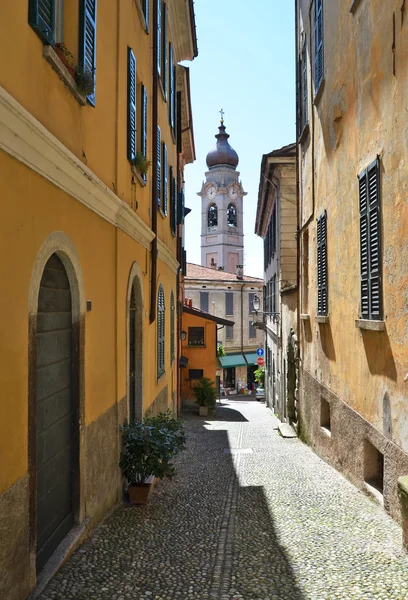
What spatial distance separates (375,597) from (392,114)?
4.36 m

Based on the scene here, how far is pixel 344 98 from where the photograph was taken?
764 cm

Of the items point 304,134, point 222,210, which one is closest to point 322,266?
point 304,134

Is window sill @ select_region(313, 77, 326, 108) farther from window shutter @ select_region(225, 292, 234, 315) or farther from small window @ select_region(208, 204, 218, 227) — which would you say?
small window @ select_region(208, 204, 218, 227)

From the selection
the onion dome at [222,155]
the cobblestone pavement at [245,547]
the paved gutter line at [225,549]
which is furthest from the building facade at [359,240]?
the onion dome at [222,155]

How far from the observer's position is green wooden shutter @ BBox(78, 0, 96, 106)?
4883 mm

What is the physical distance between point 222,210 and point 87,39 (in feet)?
193

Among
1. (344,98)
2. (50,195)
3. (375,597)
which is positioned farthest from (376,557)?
(344,98)

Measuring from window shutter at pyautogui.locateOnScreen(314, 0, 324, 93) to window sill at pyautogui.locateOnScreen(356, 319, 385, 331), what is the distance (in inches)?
197

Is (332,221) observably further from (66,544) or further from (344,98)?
(66,544)

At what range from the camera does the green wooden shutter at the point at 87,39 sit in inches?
192

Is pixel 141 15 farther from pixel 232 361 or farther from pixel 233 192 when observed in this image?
pixel 233 192

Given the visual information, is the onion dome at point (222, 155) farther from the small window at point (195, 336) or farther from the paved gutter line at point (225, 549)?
the paved gutter line at point (225, 549)

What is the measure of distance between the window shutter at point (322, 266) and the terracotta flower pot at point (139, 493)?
4.45 m

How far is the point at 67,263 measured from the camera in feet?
15.6
